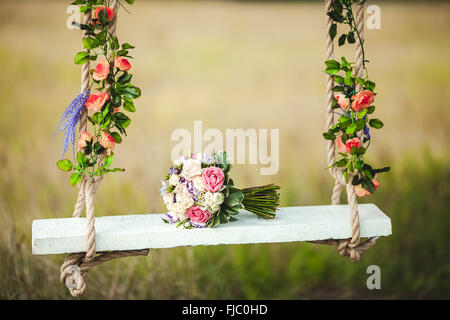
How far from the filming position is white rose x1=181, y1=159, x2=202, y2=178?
2049 mm

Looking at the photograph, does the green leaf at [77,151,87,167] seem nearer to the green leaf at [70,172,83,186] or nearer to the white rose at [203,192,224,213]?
the green leaf at [70,172,83,186]

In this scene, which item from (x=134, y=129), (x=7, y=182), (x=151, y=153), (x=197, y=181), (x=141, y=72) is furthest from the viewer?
(x=141, y=72)

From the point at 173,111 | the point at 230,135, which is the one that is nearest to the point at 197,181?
the point at 230,135

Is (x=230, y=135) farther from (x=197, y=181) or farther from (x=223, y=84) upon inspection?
(x=197, y=181)

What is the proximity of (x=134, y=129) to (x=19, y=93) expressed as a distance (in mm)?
905

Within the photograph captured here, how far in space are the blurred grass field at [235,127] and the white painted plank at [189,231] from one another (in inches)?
49.3

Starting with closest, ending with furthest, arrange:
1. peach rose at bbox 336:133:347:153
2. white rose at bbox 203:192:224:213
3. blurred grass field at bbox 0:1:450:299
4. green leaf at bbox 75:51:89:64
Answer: green leaf at bbox 75:51:89:64 < white rose at bbox 203:192:224:213 < peach rose at bbox 336:133:347:153 < blurred grass field at bbox 0:1:450:299

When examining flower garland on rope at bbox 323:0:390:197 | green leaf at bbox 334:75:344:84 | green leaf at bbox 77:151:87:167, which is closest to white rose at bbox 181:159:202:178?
green leaf at bbox 77:151:87:167

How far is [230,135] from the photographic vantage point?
378 centimetres

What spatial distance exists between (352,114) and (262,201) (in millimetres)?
476

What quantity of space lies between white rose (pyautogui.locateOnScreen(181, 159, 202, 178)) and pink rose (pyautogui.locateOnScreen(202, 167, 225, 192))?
0.10 feet

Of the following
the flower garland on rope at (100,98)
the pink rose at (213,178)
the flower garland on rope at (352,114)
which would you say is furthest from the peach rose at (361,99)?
the flower garland on rope at (100,98)

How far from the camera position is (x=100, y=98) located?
193cm

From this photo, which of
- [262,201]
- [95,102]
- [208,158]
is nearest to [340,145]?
[262,201]
